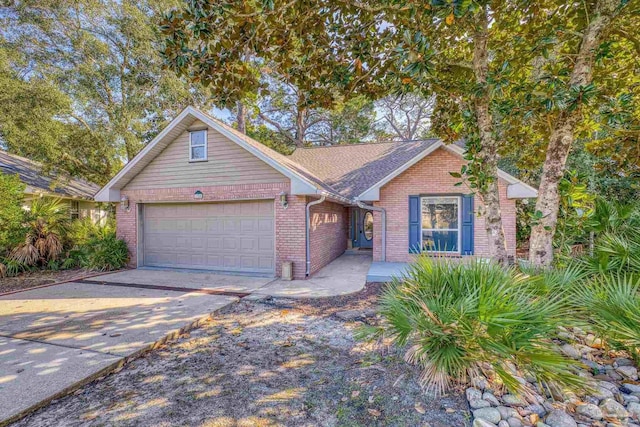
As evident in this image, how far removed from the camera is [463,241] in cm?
1007

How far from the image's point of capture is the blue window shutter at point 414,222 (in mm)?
10438

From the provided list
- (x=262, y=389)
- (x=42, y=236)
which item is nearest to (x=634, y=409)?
(x=262, y=389)

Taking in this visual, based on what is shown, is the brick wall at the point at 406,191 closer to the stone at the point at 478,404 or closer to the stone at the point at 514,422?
the stone at the point at 478,404

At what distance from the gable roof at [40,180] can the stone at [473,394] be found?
642 inches

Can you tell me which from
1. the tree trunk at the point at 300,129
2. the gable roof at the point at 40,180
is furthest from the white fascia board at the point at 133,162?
the tree trunk at the point at 300,129

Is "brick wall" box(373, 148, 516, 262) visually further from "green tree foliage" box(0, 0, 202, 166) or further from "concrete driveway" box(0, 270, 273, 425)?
"green tree foliage" box(0, 0, 202, 166)

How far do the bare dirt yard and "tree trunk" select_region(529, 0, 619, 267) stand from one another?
3.02 meters

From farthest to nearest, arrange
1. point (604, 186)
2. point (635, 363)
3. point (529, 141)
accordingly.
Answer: point (604, 186) → point (529, 141) → point (635, 363)

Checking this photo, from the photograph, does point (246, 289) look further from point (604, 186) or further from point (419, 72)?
point (604, 186)

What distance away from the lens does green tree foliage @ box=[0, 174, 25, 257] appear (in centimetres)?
927

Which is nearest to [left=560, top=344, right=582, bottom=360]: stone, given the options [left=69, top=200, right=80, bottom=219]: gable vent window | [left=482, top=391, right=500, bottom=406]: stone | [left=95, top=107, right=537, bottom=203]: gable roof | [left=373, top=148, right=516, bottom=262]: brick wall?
[left=482, top=391, right=500, bottom=406]: stone

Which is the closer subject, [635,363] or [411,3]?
[635,363]

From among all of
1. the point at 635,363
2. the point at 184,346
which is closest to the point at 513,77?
the point at 635,363

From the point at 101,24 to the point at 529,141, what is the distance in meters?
19.3
